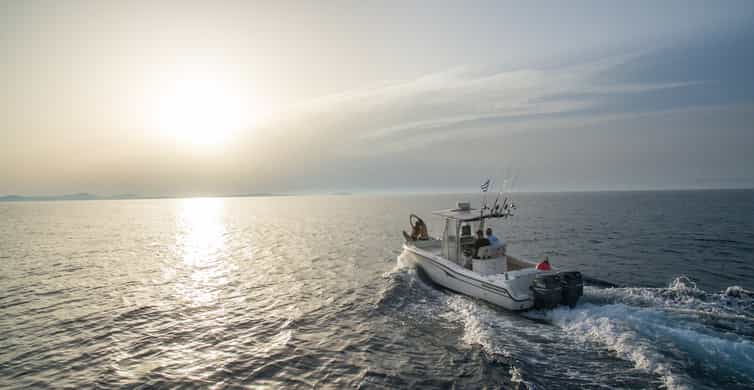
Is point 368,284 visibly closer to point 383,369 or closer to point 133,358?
point 383,369

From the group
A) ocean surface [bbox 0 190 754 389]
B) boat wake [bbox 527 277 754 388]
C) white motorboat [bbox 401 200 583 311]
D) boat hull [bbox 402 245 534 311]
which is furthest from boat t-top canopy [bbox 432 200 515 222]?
boat wake [bbox 527 277 754 388]

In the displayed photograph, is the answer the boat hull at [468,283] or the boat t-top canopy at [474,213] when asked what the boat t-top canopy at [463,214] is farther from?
the boat hull at [468,283]

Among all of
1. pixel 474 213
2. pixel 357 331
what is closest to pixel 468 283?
pixel 474 213

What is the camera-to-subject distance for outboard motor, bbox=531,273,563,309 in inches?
502

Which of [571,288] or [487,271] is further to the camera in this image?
[487,271]

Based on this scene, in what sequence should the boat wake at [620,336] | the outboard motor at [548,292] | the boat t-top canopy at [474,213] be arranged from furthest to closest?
the boat t-top canopy at [474,213], the outboard motor at [548,292], the boat wake at [620,336]

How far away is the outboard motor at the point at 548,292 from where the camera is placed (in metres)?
12.8

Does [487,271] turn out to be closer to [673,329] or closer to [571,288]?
[571,288]

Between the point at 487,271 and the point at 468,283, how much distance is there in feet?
3.53

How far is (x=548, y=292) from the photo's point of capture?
1271 cm

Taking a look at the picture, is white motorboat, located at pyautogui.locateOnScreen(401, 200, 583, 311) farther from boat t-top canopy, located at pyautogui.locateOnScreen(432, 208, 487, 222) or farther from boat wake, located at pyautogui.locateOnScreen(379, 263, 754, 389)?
boat wake, located at pyautogui.locateOnScreen(379, 263, 754, 389)

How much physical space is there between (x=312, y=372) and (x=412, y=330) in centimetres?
428

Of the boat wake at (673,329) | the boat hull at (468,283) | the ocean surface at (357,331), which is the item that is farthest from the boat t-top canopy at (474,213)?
the boat wake at (673,329)

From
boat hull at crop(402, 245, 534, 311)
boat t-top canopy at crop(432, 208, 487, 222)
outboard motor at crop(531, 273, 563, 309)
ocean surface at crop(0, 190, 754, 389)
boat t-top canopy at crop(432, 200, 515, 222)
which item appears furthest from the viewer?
boat t-top canopy at crop(432, 208, 487, 222)
